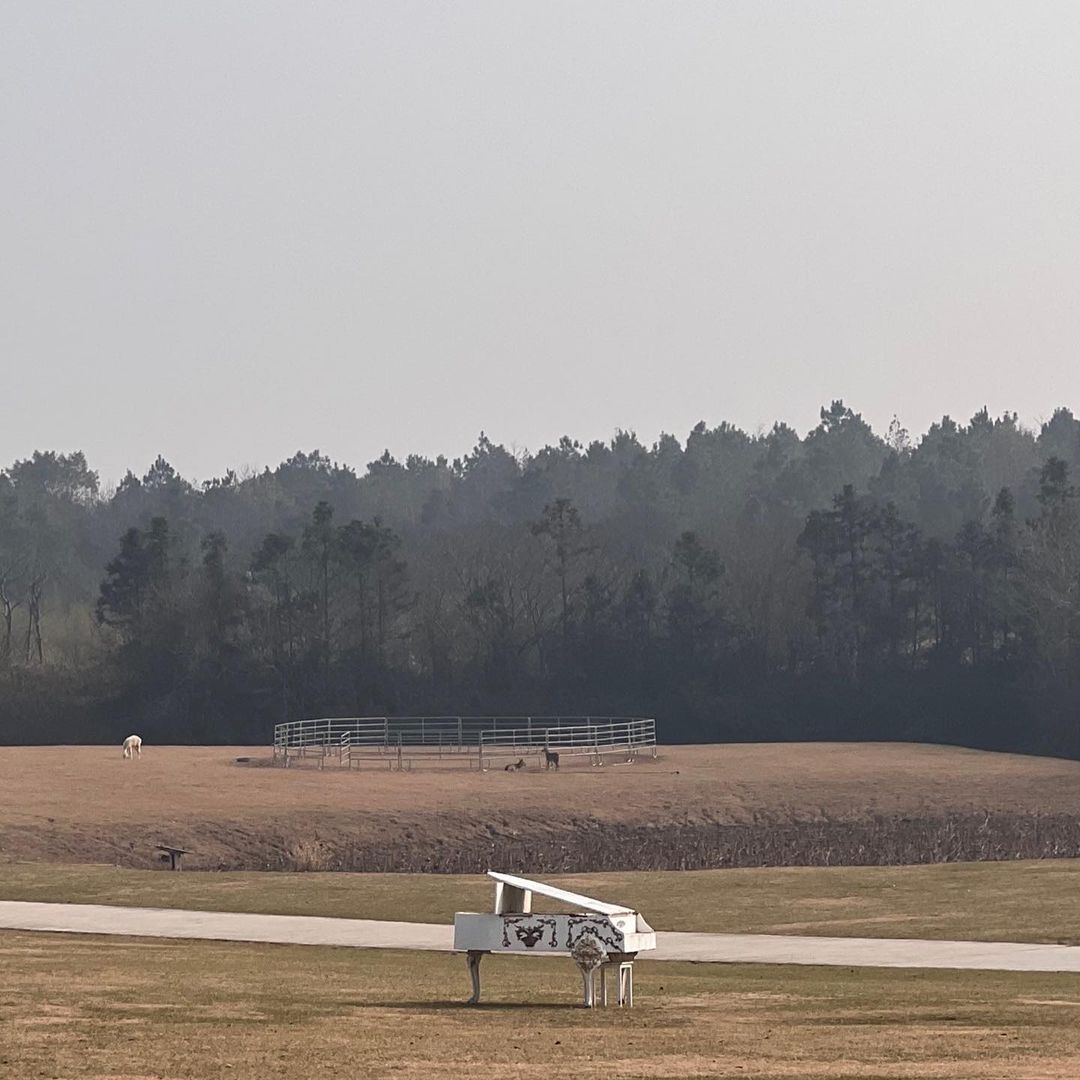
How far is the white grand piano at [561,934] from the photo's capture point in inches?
717

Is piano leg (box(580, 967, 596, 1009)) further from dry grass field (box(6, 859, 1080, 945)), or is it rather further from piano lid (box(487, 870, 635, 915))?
dry grass field (box(6, 859, 1080, 945))

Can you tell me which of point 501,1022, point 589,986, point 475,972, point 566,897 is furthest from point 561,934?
point 501,1022

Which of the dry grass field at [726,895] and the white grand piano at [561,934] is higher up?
the white grand piano at [561,934]

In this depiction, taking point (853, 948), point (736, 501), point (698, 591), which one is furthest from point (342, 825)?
point (736, 501)

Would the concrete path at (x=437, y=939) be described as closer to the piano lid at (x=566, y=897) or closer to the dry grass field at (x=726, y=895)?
the dry grass field at (x=726, y=895)

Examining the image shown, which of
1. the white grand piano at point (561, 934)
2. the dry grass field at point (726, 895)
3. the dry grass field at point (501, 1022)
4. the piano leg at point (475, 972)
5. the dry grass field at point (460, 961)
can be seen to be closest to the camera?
the dry grass field at point (501, 1022)

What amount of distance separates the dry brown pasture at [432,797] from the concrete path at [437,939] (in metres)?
13.1

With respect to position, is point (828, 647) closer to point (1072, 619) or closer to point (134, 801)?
point (1072, 619)

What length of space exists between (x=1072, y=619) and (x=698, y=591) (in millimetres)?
20998

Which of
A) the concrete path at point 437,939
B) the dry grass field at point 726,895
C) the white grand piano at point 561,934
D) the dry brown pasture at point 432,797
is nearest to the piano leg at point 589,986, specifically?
the white grand piano at point 561,934

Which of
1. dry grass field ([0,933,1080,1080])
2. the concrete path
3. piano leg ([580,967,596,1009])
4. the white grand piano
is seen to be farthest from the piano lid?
the concrete path

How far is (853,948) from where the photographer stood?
2508cm

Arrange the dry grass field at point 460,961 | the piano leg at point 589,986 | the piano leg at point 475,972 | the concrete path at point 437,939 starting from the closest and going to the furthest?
the dry grass field at point 460,961, the piano leg at point 589,986, the piano leg at point 475,972, the concrete path at point 437,939

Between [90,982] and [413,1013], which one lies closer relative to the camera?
[413,1013]
